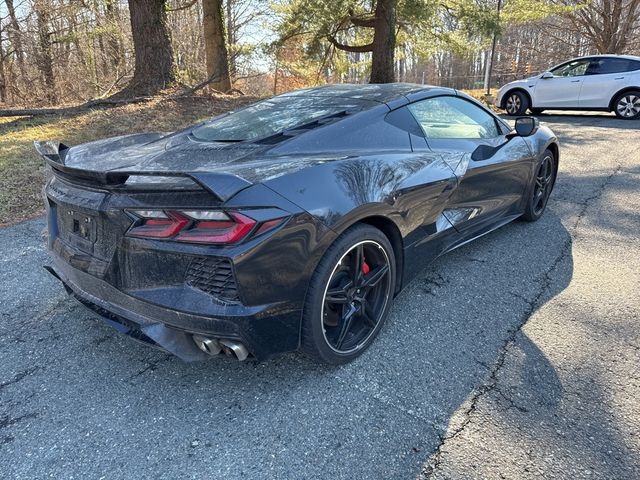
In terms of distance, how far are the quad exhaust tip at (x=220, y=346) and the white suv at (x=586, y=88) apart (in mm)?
12185

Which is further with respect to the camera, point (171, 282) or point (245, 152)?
point (245, 152)

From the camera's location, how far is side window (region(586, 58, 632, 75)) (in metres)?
10.7

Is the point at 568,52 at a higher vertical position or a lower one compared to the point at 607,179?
higher

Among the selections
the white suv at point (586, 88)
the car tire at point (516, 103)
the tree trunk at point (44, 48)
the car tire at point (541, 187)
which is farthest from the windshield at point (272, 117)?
the tree trunk at point (44, 48)

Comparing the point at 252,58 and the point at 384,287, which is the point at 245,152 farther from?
the point at 252,58

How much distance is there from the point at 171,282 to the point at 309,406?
844mm

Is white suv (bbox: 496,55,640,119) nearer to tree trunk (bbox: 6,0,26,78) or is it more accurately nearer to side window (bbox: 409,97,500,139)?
side window (bbox: 409,97,500,139)

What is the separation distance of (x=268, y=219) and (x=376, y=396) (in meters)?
1.00

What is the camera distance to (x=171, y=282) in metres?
1.88

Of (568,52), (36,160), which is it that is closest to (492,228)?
(36,160)

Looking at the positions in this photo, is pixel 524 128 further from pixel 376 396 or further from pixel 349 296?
pixel 376 396

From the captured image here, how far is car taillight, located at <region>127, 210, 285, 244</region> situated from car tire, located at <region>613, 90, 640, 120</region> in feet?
39.8

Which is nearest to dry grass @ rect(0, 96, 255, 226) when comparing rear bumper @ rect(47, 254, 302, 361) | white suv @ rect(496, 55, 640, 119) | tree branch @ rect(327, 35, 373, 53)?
rear bumper @ rect(47, 254, 302, 361)

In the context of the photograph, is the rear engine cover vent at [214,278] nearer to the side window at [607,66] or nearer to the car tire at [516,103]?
the car tire at [516,103]
